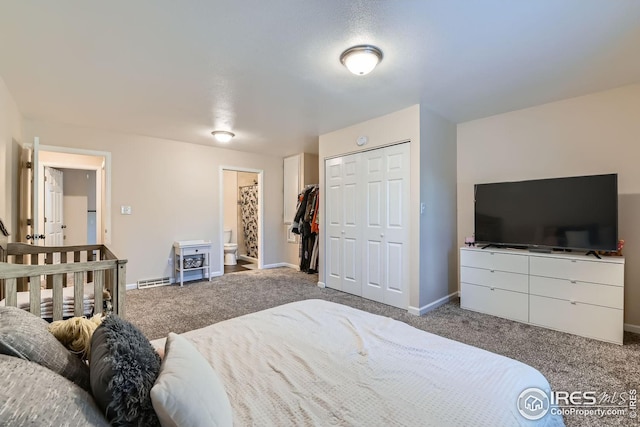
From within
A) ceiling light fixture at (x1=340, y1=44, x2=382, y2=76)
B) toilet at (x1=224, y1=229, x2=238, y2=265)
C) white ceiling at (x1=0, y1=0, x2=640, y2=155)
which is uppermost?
white ceiling at (x1=0, y1=0, x2=640, y2=155)

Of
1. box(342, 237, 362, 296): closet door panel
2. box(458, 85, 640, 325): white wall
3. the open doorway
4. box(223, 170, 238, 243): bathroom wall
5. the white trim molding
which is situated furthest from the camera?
box(223, 170, 238, 243): bathroom wall

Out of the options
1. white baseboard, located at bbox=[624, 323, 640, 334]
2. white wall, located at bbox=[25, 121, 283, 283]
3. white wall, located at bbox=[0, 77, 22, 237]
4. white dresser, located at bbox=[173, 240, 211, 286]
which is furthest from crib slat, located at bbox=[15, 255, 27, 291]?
white baseboard, located at bbox=[624, 323, 640, 334]

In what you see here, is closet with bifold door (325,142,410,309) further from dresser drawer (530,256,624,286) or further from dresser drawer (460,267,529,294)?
dresser drawer (530,256,624,286)

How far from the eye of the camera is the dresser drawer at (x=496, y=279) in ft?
10.0

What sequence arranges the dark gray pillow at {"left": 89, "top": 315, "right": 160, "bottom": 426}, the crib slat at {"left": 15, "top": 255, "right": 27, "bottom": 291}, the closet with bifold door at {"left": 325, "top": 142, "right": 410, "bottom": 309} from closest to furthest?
the dark gray pillow at {"left": 89, "top": 315, "right": 160, "bottom": 426}
the crib slat at {"left": 15, "top": 255, "right": 27, "bottom": 291}
the closet with bifold door at {"left": 325, "top": 142, "right": 410, "bottom": 309}

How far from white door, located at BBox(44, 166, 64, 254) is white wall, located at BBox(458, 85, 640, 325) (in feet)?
20.0

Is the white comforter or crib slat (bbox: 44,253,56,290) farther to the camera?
crib slat (bbox: 44,253,56,290)

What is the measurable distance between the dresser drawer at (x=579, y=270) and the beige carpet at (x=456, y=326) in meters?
0.53

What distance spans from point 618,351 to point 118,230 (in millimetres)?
5747

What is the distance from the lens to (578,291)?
8.95 ft

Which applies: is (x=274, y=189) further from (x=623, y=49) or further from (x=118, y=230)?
(x=623, y=49)

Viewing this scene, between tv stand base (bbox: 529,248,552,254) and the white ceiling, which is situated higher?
the white ceiling

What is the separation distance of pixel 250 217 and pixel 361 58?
5.26 metres

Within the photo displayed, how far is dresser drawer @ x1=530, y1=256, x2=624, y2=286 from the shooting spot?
8.38 feet
